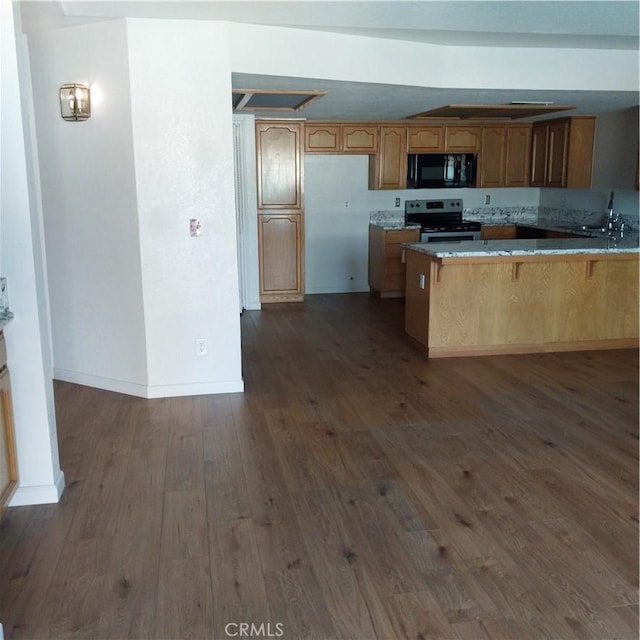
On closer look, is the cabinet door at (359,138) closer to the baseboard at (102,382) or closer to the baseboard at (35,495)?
the baseboard at (102,382)

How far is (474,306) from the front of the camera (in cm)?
528

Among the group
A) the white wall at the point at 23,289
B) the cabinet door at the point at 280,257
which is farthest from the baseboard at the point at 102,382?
the cabinet door at the point at 280,257

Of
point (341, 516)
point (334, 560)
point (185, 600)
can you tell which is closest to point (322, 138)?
point (341, 516)

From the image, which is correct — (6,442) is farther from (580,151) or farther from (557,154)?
(557,154)

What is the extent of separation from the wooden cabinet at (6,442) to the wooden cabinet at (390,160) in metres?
5.69

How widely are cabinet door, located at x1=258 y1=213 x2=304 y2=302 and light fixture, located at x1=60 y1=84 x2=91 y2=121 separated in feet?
10.7

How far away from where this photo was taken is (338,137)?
7.43 meters

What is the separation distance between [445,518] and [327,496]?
55cm

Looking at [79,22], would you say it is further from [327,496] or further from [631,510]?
[631,510]

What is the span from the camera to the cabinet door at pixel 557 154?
7.16 m

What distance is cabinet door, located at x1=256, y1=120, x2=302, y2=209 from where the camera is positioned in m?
7.12

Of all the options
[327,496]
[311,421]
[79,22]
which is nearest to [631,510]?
[327,496]

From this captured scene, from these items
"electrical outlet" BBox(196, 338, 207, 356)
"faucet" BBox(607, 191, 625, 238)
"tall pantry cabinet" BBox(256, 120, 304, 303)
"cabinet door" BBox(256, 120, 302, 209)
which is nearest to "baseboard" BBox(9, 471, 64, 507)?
"electrical outlet" BBox(196, 338, 207, 356)

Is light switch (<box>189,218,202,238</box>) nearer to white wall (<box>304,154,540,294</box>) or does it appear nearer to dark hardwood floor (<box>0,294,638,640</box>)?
dark hardwood floor (<box>0,294,638,640</box>)
